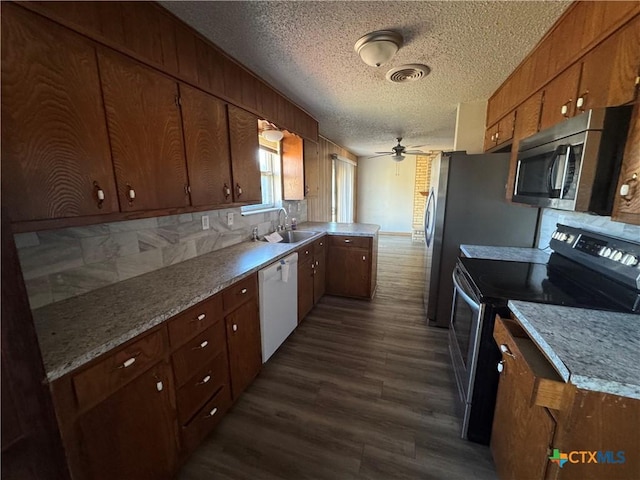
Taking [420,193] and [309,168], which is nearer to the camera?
[309,168]

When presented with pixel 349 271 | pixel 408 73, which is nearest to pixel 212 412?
pixel 349 271

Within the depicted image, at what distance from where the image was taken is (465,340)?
1.66 metres

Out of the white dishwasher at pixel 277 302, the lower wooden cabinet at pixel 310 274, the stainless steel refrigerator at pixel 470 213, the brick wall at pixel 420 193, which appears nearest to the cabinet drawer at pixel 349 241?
the lower wooden cabinet at pixel 310 274

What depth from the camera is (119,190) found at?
47.5 inches

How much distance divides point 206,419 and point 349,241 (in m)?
2.30

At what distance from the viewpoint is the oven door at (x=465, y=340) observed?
1430mm

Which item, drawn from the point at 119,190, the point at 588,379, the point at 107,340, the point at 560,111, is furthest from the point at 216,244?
the point at 560,111

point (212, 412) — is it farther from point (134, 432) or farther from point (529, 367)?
point (529, 367)

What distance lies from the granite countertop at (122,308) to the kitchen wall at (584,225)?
7.22ft

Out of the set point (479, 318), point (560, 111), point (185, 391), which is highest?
point (560, 111)

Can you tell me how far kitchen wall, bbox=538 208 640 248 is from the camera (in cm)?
142

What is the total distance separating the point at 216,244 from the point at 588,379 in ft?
7.54

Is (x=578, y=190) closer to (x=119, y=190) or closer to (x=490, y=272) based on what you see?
(x=490, y=272)

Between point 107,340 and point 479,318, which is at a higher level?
point 107,340
